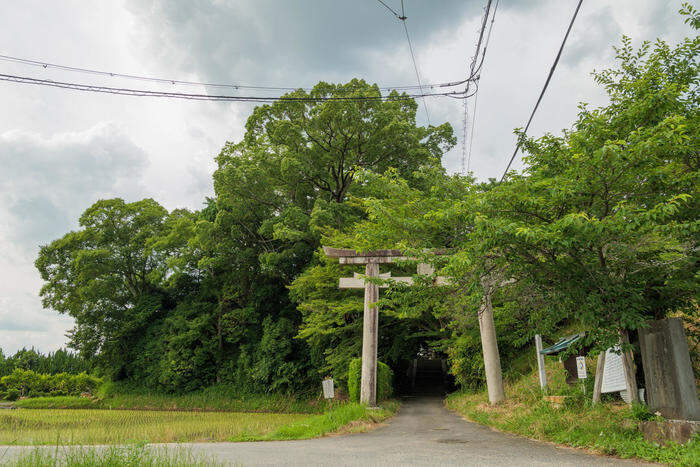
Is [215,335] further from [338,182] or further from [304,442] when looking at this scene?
[304,442]

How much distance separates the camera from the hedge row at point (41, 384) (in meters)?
28.0

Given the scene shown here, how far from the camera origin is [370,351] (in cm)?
1216

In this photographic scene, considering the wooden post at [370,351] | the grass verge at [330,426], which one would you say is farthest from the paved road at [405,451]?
the wooden post at [370,351]

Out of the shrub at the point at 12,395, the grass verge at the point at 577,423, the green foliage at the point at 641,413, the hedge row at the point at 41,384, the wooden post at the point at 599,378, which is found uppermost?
the wooden post at the point at 599,378

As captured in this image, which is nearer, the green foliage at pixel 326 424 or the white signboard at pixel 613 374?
the white signboard at pixel 613 374

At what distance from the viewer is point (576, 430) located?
21.2 ft

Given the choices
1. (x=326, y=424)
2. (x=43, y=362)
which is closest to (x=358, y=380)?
(x=326, y=424)

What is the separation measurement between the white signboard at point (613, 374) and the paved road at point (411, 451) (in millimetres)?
1864

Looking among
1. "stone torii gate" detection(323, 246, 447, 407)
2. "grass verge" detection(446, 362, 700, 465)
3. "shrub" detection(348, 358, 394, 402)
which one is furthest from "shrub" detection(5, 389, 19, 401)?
"grass verge" detection(446, 362, 700, 465)

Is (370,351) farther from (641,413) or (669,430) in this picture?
(669,430)

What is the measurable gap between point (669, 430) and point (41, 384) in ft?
114

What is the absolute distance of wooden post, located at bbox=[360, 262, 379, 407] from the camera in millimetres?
11812

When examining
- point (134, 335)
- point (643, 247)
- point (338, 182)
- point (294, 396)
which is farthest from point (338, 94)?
point (134, 335)

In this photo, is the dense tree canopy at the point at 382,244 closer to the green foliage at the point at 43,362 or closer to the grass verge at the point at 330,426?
the grass verge at the point at 330,426
